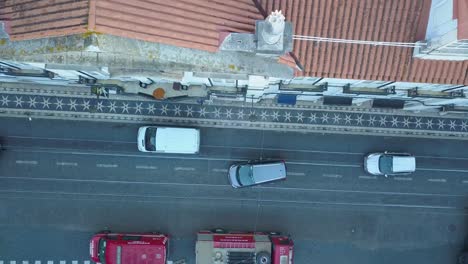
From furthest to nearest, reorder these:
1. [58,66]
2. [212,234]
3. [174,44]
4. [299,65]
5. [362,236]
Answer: [362,236], [212,234], [299,65], [58,66], [174,44]

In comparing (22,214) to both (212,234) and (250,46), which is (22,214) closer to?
(212,234)

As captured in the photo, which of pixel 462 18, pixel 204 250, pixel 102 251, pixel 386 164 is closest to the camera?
pixel 462 18

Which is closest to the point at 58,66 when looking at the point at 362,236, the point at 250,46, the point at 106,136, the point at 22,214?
the point at 250,46

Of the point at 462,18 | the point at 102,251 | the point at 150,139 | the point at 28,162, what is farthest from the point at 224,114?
the point at 462,18

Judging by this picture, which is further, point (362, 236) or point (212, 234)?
point (362, 236)

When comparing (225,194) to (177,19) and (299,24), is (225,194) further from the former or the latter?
(177,19)

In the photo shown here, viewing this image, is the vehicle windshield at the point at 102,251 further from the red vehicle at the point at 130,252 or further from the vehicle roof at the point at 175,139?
the vehicle roof at the point at 175,139
